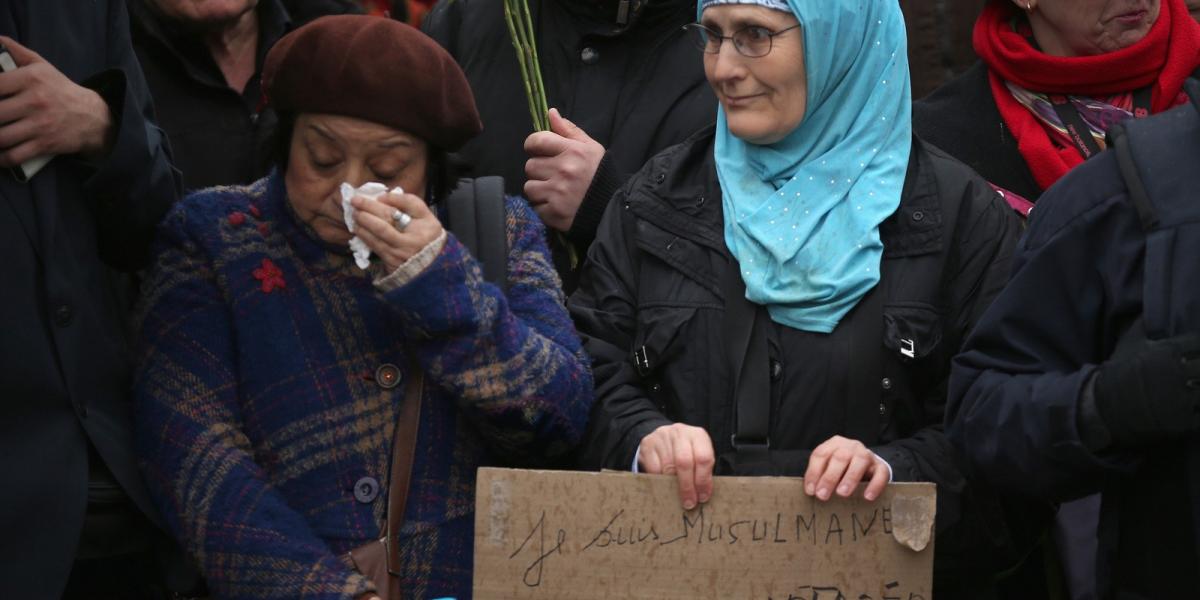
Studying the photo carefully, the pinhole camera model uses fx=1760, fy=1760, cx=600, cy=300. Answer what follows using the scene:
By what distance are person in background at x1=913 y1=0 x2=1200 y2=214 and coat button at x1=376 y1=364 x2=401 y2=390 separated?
155cm

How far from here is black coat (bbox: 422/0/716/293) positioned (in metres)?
4.33

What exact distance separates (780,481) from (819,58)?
3.14 ft

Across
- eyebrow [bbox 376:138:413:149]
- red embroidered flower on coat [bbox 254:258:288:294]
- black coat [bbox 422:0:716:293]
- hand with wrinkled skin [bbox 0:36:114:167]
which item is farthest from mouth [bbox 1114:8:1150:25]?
hand with wrinkled skin [bbox 0:36:114:167]

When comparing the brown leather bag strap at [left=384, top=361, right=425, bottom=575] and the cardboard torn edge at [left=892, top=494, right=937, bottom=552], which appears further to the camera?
the brown leather bag strap at [left=384, top=361, right=425, bottom=575]

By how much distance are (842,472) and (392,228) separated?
36.8 inches

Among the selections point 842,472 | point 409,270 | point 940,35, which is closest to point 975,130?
point 940,35

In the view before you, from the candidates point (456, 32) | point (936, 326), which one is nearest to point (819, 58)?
point (936, 326)

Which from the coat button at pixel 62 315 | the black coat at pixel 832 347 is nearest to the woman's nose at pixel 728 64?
the black coat at pixel 832 347

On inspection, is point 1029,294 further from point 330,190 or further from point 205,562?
point 205,562

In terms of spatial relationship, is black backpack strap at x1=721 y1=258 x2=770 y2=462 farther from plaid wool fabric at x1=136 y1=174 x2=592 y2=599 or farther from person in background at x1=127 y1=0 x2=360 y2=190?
person in background at x1=127 y1=0 x2=360 y2=190

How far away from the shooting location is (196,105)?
181 inches

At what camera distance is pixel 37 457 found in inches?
129

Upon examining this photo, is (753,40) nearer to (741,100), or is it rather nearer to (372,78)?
(741,100)

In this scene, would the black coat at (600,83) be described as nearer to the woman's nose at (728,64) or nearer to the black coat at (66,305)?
the woman's nose at (728,64)
